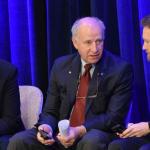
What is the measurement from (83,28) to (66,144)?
0.81m

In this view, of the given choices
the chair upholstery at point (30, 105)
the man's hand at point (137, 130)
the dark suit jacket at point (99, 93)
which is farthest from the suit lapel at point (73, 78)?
the man's hand at point (137, 130)

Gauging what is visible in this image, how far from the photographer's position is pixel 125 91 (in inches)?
143

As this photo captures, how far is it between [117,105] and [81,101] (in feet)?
0.90

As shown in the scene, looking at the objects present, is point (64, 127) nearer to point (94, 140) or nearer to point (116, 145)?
point (94, 140)

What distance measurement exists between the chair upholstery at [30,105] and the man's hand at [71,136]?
0.54m

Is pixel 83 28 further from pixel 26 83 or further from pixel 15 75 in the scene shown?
pixel 26 83

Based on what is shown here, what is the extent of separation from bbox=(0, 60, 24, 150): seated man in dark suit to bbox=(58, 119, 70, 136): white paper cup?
51 centimetres

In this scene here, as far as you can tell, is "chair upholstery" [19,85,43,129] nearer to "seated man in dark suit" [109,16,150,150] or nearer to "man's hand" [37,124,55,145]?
"man's hand" [37,124,55,145]

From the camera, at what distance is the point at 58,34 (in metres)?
4.36

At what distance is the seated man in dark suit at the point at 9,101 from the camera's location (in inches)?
147

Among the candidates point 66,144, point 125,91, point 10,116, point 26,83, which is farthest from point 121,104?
point 26,83

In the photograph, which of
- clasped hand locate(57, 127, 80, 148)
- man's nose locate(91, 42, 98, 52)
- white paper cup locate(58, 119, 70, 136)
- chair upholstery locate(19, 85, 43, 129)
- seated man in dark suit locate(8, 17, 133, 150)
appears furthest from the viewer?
chair upholstery locate(19, 85, 43, 129)

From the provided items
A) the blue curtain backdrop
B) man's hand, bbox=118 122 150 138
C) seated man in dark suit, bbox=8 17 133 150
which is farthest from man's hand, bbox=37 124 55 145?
the blue curtain backdrop

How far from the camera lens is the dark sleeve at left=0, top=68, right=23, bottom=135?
3.72 metres
